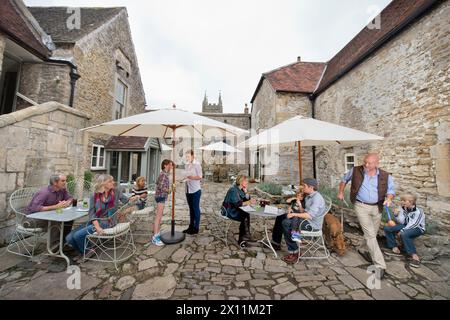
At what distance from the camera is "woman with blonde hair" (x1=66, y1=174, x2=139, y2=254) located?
9.95ft

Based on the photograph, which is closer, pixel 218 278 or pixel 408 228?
pixel 218 278

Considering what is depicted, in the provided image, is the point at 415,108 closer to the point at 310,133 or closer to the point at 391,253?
the point at 391,253

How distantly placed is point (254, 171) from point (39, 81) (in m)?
12.9

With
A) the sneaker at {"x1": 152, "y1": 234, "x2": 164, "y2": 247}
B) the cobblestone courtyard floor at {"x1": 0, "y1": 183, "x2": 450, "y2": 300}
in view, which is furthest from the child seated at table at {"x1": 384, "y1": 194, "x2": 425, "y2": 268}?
the sneaker at {"x1": 152, "y1": 234, "x2": 164, "y2": 247}

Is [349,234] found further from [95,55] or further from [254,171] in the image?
[95,55]

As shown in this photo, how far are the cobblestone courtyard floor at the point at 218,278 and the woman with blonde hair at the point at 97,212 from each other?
383mm

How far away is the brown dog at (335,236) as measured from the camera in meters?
3.48

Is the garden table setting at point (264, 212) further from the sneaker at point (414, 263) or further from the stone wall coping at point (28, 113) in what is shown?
the stone wall coping at point (28, 113)

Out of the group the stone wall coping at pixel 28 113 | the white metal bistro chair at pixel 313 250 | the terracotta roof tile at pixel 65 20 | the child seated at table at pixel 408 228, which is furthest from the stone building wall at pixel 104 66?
the child seated at table at pixel 408 228

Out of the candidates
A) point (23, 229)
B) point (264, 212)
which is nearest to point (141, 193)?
point (23, 229)

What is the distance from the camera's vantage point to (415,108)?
16.7 ft

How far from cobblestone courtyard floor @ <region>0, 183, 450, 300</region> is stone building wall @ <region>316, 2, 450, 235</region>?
244 centimetres

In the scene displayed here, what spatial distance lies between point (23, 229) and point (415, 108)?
9.38 meters

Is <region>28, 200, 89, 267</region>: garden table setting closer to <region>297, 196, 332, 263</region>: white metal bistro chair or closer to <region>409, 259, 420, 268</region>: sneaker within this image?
<region>297, 196, 332, 263</region>: white metal bistro chair
